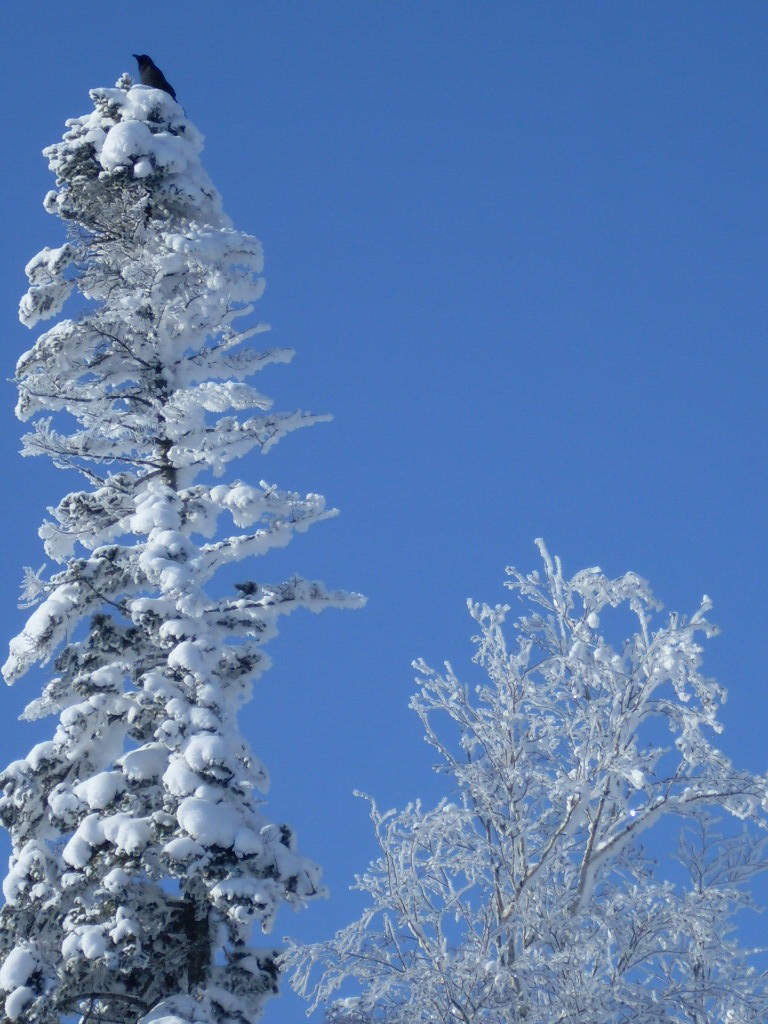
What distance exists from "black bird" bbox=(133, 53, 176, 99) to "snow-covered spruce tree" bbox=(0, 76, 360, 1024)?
42 cm

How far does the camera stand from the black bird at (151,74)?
18391mm

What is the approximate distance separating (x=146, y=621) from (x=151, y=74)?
30.4 ft

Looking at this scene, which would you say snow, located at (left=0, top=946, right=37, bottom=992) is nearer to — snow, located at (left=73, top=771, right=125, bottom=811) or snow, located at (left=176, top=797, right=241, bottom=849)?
snow, located at (left=73, top=771, right=125, bottom=811)

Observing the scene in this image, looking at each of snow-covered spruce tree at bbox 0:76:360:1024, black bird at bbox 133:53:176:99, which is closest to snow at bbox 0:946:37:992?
snow-covered spruce tree at bbox 0:76:360:1024

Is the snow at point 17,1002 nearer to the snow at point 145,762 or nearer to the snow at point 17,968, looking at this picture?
the snow at point 17,968

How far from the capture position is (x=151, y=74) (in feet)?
60.5

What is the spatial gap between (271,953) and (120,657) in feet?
11.6

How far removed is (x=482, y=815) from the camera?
1336cm

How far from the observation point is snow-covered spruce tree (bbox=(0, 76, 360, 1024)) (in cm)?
1169

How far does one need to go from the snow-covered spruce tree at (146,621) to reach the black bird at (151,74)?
0.42 metres

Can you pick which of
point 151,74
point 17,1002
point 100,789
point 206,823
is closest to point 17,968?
point 17,1002

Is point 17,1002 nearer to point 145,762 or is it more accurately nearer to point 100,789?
point 100,789

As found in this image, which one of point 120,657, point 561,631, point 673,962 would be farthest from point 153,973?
point 673,962

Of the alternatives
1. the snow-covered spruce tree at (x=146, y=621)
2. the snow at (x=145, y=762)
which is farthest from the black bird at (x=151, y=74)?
the snow at (x=145, y=762)
